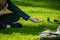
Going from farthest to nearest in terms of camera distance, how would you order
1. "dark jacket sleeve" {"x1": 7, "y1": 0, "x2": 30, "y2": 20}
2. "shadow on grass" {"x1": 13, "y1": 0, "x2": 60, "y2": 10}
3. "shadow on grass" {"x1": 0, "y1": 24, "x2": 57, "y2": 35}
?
"shadow on grass" {"x1": 13, "y1": 0, "x2": 60, "y2": 10}
"dark jacket sleeve" {"x1": 7, "y1": 0, "x2": 30, "y2": 20}
"shadow on grass" {"x1": 0, "y1": 24, "x2": 57, "y2": 35}

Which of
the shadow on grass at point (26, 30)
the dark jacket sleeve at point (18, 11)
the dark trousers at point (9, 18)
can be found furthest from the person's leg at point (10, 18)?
the shadow on grass at point (26, 30)

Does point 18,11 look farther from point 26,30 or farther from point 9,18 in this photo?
point 26,30

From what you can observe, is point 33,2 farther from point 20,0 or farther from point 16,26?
Result: point 16,26

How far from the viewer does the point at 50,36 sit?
7.20 metres

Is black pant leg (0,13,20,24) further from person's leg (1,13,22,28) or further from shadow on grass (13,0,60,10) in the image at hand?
shadow on grass (13,0,60,10)

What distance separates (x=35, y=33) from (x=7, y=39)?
49.1 inches

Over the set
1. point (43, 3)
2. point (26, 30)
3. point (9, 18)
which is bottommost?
point (43, 3)

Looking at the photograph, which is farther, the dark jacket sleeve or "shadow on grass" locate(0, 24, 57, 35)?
the dark jacket sleeve

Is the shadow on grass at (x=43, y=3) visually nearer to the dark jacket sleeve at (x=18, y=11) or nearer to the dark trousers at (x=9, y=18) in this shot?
the dark trousers at (x=9, y=18)

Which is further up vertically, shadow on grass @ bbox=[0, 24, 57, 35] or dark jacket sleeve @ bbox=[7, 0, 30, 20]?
dark jacket sleeve @ bbox=[7, 0, 30, 20]

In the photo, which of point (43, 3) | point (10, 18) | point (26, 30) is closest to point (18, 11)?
point (10, 18)

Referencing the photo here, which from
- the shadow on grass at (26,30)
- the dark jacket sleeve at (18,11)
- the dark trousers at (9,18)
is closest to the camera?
the shadow on grass at (26,30)

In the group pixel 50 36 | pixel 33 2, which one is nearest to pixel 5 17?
pixel 50 36

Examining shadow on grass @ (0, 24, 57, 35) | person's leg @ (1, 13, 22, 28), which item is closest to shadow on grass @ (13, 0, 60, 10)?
shadow on grass @ (0, 24, 57, 35)
